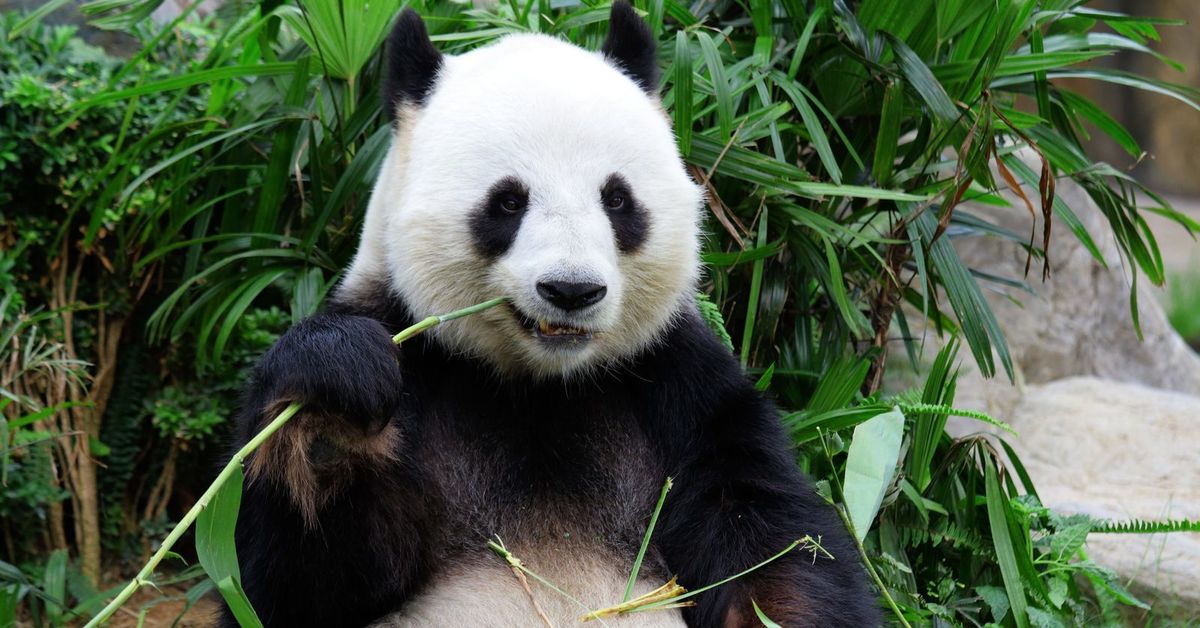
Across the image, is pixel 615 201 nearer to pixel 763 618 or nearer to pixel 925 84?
pixel 763 618

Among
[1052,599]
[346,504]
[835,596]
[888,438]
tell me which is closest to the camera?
[346,504]

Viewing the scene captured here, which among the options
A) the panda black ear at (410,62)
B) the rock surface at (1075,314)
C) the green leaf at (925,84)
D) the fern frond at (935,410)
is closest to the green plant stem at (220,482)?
the panda black ear at (410,62)

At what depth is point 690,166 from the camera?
3.77 metres

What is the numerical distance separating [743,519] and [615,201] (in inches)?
32.4

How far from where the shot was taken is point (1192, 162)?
13.8 m

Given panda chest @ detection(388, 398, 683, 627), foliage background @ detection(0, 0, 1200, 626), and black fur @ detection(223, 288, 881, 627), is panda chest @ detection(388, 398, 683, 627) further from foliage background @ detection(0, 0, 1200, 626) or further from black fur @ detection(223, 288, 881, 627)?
foliage background @ detection(0, 0, 1200, 626)

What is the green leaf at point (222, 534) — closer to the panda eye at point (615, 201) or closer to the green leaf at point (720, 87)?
the panda eye at point (615, 201)

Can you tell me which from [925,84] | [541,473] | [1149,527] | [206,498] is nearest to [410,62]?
[541,473]

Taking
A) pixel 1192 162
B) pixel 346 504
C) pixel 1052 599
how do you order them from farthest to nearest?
pixel 1192 162 < pixel 1052 599 < pixel 346 504

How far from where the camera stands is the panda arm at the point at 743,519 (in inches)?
111

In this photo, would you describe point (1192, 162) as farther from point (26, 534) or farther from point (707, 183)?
point (26, 534)

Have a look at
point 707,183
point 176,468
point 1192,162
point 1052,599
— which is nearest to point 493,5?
point 707,183

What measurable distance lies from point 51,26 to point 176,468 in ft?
5.82

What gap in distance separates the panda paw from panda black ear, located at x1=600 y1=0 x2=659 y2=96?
1.02m
